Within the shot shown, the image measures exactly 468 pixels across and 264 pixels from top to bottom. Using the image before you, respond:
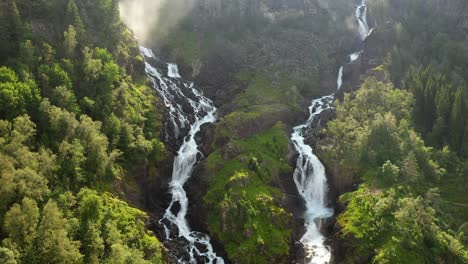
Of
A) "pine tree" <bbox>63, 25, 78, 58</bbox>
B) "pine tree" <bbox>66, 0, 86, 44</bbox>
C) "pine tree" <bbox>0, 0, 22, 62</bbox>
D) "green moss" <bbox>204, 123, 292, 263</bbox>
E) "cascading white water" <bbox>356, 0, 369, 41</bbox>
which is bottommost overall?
"green moss" <bbox>204, 123, 292, 263</bbox>

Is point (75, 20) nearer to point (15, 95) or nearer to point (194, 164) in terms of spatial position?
point (15, 95)

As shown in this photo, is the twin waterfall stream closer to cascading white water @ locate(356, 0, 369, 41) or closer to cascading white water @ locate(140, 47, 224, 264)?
cascading white water @ locate(140, 47, 224, 264)

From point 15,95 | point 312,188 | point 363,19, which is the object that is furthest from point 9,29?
point 363,19

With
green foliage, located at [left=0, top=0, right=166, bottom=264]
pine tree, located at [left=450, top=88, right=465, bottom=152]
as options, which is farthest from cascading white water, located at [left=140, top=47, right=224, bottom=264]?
pine tree, located at [left=450, top=88, right=465, bottom=152]

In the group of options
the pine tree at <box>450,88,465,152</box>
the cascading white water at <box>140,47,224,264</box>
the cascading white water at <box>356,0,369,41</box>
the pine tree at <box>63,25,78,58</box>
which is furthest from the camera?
the cascading white water at <box>356,0,369,41</box>

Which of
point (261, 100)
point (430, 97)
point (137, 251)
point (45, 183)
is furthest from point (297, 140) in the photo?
point (45, 183)

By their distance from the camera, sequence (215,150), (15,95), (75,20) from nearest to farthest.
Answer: (15,95)
(75,20)
(215,150)

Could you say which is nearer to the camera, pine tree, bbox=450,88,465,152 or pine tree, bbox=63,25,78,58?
pine tree, bbox=63,25,78,58

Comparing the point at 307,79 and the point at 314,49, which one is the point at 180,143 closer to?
the point at 307,79
